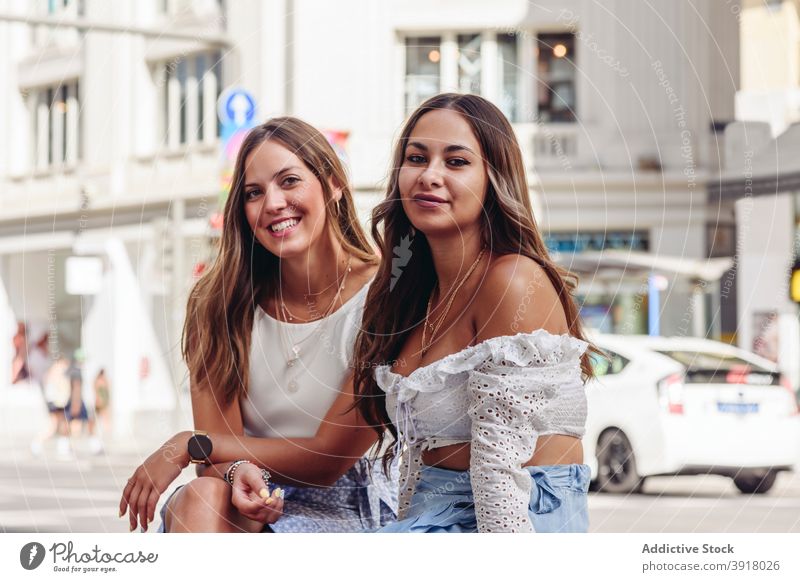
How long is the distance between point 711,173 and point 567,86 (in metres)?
0.37

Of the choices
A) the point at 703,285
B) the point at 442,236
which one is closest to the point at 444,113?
the point at 442,236

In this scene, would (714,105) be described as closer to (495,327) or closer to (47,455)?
(495,327)

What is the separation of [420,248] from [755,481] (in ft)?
6.68

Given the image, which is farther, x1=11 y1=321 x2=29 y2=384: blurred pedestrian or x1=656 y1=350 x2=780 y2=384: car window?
x1=656 y1=350 x2=780 y2=384: car window

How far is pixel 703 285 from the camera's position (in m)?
3.02

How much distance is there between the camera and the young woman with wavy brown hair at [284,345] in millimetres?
2439

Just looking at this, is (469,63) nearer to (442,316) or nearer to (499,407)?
(442,316)

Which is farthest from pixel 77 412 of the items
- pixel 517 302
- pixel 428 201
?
pixel 517 302

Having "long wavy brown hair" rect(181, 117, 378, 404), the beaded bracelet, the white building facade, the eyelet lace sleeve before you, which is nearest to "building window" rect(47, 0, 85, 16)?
the white building facade

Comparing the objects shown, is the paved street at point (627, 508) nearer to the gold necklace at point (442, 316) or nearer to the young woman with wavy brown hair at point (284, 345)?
the young woman with wavy brown hair at point (284, 345)

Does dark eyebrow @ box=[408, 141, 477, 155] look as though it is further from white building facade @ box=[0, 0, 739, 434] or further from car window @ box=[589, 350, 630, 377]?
car window @ box=[589, 350, 630, 377]

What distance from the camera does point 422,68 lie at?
269cm

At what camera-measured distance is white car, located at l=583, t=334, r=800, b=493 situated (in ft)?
11.1

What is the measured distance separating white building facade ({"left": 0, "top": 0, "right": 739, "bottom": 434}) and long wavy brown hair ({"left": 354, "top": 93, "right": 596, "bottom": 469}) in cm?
23
